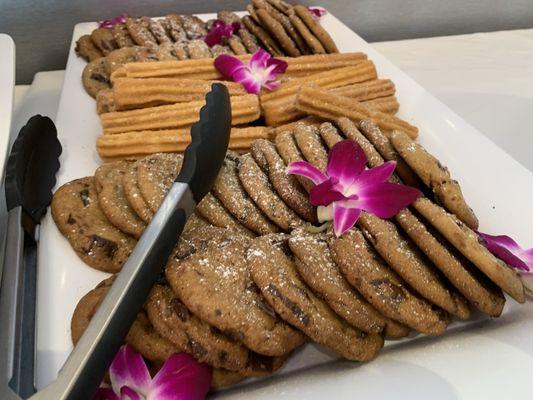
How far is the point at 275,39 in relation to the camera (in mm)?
1521

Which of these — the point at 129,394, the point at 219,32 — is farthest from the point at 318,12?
the point at 129,394

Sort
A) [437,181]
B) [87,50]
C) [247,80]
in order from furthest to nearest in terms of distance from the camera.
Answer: [87,50]
[247,80]
[437,181]

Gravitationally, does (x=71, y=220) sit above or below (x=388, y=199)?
below

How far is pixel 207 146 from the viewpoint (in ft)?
2.81

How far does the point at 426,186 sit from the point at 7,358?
2.38 ft

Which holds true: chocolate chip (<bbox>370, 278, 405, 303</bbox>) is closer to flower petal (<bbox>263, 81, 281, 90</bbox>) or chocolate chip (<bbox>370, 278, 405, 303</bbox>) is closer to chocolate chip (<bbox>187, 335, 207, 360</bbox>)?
chocolate chip (<bbox>187, 335, 207, 360</bbox>)

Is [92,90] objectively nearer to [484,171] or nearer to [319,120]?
[319,120]

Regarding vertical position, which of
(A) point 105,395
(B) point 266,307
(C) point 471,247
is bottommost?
(A) point 105,395

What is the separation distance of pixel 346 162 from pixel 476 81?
103 cm

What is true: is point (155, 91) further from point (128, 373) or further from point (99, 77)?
point (128, 373)

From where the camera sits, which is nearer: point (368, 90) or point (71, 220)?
point (71, 220)

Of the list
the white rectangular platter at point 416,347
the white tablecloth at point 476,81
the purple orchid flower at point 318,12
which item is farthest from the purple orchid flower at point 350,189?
the purple orchid flower at point 318,12

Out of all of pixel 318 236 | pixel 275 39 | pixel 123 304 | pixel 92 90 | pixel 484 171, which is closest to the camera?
pixel 123 304

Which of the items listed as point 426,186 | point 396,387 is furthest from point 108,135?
point 396,387
